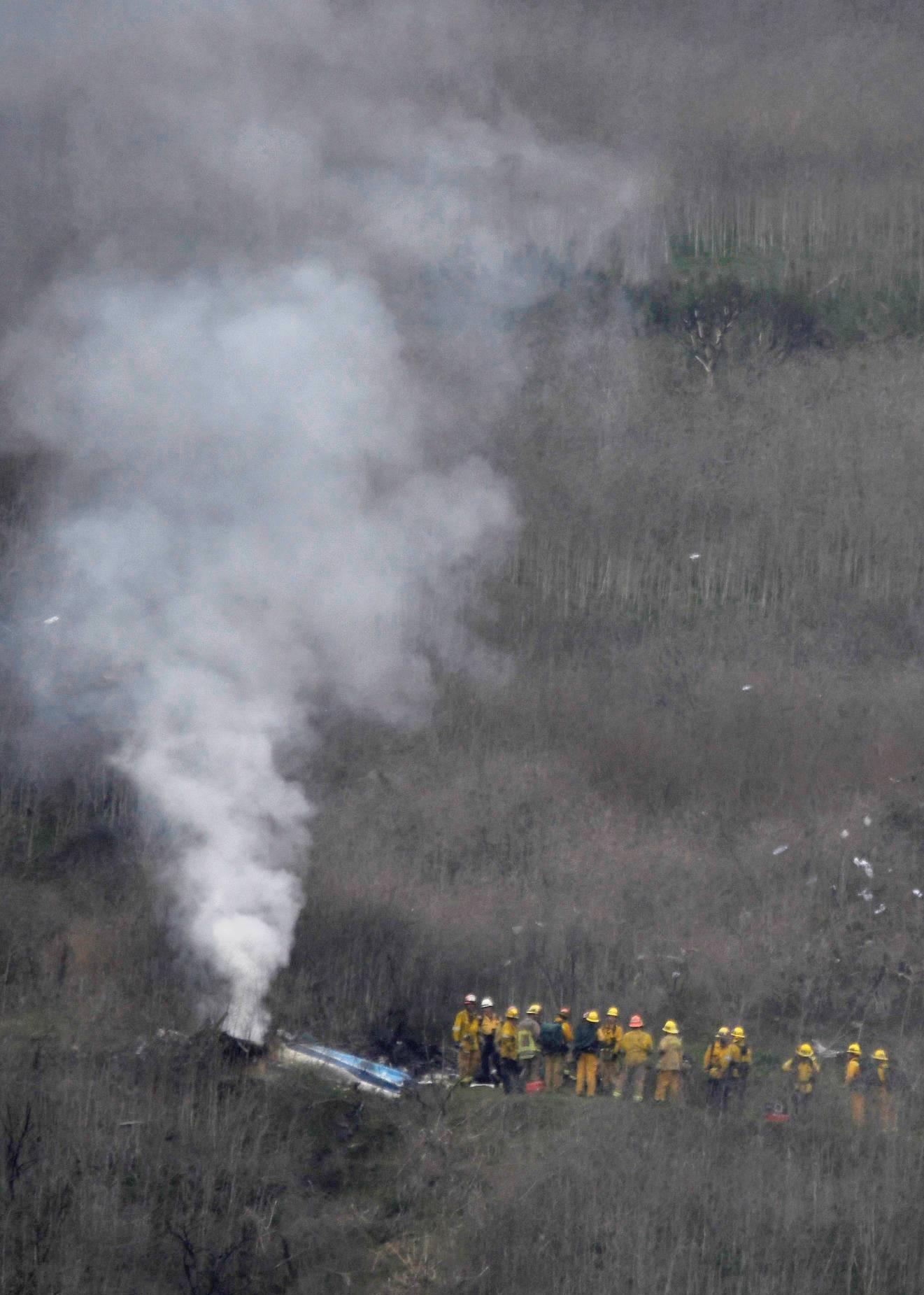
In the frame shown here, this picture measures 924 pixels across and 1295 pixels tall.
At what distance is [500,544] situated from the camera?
28.4m

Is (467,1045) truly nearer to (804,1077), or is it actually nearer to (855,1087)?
(804,1077)

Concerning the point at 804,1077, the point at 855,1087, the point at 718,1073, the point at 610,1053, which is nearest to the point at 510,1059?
the point at 610,1053

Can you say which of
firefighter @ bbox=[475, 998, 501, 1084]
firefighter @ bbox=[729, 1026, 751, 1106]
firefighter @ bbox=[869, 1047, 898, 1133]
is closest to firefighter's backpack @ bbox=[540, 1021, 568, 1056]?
firefighter @ bbox=[475, 998, 501, 1084]

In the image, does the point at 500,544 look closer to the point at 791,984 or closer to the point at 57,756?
the point at 57,756

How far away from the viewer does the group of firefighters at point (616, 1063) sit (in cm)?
1545

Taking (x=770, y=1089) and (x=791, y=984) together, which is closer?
(x=770, y=1089)

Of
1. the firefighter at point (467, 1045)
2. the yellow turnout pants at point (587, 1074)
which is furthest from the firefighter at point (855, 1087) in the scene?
the firefighter at point (467, 1045)

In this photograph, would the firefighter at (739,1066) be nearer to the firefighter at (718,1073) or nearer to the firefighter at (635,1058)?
the firefighter at (718,1073)

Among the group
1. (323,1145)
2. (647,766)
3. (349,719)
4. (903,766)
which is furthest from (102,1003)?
(903,766)

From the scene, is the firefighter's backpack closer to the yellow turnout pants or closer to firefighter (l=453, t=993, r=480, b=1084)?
the yellow turnout pants

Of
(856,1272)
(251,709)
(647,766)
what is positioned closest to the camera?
(856,1272)

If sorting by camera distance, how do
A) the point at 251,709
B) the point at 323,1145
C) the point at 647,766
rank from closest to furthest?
the point at 323,1145, the point at 251,709, the point at 647,766

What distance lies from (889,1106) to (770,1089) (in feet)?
3.69

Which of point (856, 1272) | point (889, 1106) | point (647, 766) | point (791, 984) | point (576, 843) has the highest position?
point (647, 766)
